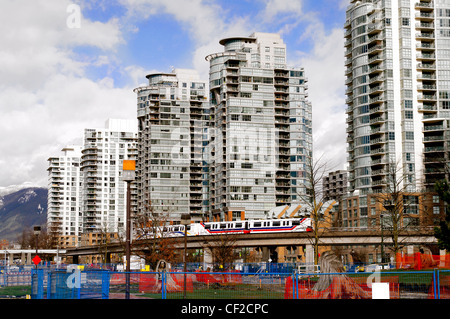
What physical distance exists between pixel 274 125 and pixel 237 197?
21868 millimetres

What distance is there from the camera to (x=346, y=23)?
133 m

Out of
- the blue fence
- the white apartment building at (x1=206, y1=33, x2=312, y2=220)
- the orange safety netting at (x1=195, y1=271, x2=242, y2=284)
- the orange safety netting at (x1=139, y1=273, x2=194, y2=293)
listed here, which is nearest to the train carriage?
the white apartment building at (x1=206, y1=33, x2=312, y2=220)

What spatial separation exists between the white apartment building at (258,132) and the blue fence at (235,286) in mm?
122191

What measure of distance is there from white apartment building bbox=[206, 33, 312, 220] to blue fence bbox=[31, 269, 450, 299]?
122 meters

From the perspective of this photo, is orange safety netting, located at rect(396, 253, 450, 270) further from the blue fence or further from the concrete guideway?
the concrete guideway

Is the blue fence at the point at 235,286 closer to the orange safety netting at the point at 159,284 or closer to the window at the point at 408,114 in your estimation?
the orange safety netting at the point at 159,284

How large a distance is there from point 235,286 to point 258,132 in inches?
5031

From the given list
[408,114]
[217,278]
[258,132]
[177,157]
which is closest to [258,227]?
[408,114]

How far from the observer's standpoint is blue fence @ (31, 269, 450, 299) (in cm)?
2109

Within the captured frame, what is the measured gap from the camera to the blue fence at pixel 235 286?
21.1 m

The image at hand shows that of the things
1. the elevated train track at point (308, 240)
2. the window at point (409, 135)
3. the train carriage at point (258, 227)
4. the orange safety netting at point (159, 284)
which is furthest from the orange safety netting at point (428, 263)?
the window at point (409, 135)

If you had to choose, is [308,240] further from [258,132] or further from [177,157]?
[177,157]

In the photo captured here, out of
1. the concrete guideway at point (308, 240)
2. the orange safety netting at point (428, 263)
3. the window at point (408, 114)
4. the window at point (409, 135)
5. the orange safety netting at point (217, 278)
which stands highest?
the window at point (408, 114)
